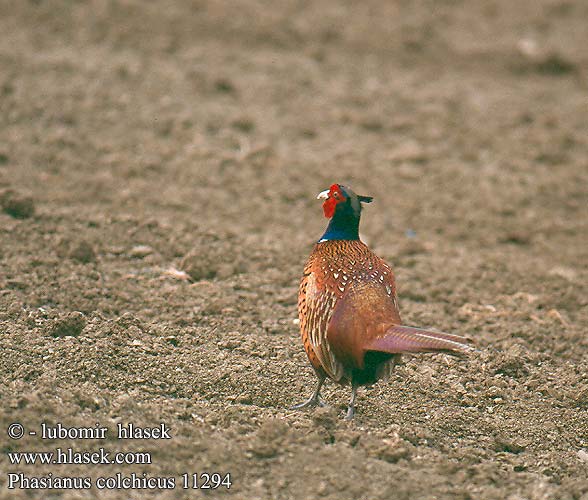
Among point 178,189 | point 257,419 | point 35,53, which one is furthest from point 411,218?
point 35,53

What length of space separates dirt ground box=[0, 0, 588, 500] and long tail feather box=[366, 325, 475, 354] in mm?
438

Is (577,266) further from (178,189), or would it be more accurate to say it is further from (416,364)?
(178,189)

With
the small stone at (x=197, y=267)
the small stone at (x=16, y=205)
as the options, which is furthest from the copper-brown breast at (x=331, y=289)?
the small stone at (x=16, y=205)

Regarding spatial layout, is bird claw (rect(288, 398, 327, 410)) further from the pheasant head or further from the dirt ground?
the pheasant head

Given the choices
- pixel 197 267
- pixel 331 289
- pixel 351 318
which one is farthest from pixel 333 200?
pixel 197 267

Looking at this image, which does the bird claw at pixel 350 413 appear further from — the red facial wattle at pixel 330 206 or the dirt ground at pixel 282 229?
the red facial wattle at pixel 330 206

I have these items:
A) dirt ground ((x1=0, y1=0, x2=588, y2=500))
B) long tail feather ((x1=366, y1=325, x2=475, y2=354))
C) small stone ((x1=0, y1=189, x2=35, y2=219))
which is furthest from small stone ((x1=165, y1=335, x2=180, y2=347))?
small stone ((x1=0, y1=189, x2=35, y2=219))

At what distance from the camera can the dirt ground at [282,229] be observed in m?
3.69

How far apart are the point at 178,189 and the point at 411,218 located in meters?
1.73

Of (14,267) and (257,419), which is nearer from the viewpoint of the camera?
(257,419)

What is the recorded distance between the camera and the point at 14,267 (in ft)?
16.3

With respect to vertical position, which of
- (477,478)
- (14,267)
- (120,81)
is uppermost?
(120,81)

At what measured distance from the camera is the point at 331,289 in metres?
3.91

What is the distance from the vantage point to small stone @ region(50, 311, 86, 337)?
434 cm
